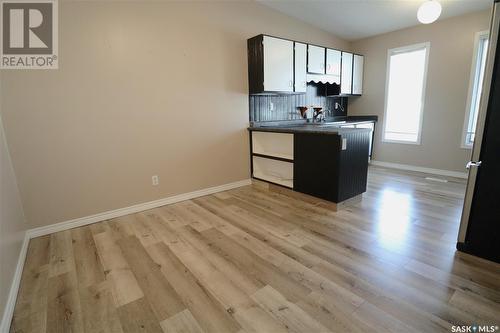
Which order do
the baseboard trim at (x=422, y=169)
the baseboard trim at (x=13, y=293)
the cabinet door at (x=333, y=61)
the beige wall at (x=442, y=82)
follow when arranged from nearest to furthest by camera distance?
the baseboard trim at (x=13, y=293)
the beige wall at (x=442, y=82)
the baseboard trim at (x=422, y=169)
the cabinet door at (x=333, y=61)

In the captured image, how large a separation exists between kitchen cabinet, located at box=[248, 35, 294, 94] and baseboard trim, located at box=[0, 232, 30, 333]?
9.95 ft

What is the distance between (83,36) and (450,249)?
3774 mm

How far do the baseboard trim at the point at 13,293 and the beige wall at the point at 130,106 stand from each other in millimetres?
478

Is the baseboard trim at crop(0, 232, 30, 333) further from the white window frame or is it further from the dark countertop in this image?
the white window frame

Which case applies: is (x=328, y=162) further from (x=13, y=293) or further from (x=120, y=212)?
(x=13, y=293)

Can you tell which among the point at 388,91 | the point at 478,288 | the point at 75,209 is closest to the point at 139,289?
the point at 75,209

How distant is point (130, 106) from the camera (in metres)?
2.75

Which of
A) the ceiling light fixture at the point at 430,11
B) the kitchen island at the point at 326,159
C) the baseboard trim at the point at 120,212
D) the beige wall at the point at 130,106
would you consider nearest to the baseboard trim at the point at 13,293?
the baseboard trim at the point at 120,212

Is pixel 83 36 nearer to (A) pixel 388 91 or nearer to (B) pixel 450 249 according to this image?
(B) pixel 450 249

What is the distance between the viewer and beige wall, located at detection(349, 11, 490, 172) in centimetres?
376

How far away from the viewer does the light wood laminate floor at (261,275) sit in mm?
1364

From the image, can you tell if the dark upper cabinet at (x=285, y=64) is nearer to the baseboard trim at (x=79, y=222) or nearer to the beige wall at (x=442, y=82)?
the beige wall at (x=442, y=82)

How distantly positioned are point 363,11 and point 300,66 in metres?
1.25

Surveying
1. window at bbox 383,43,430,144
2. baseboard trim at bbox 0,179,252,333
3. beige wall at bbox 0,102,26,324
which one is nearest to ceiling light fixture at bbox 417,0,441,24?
window at bbox 383,43,430,144
